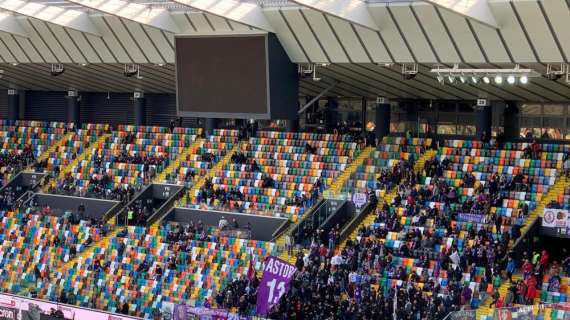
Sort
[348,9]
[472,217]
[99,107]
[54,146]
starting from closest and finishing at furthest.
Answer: [348,9] < [472,217] < [54,146] < [99,107]

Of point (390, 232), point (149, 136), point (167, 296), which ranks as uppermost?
point (149, 136)

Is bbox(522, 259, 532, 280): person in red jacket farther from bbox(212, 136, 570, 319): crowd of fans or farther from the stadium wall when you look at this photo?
the stadium wall

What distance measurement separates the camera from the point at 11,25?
143 feet

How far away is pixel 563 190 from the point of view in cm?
3628

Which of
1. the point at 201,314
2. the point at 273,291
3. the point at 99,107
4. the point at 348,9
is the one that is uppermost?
the point at 348,9

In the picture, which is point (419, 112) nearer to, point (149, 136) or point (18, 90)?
point (149, 136)

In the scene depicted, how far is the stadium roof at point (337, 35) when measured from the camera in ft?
105

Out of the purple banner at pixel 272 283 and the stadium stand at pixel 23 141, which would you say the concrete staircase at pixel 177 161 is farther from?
the purple banner at pixel 272 283

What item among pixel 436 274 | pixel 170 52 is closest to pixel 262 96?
pixel 170 52

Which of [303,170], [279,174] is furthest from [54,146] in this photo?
[303,170]

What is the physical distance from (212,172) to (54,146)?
1155cm

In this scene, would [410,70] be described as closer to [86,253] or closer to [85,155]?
[86,253]

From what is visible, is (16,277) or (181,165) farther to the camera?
(181,165)

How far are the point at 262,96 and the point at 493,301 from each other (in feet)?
36.5
